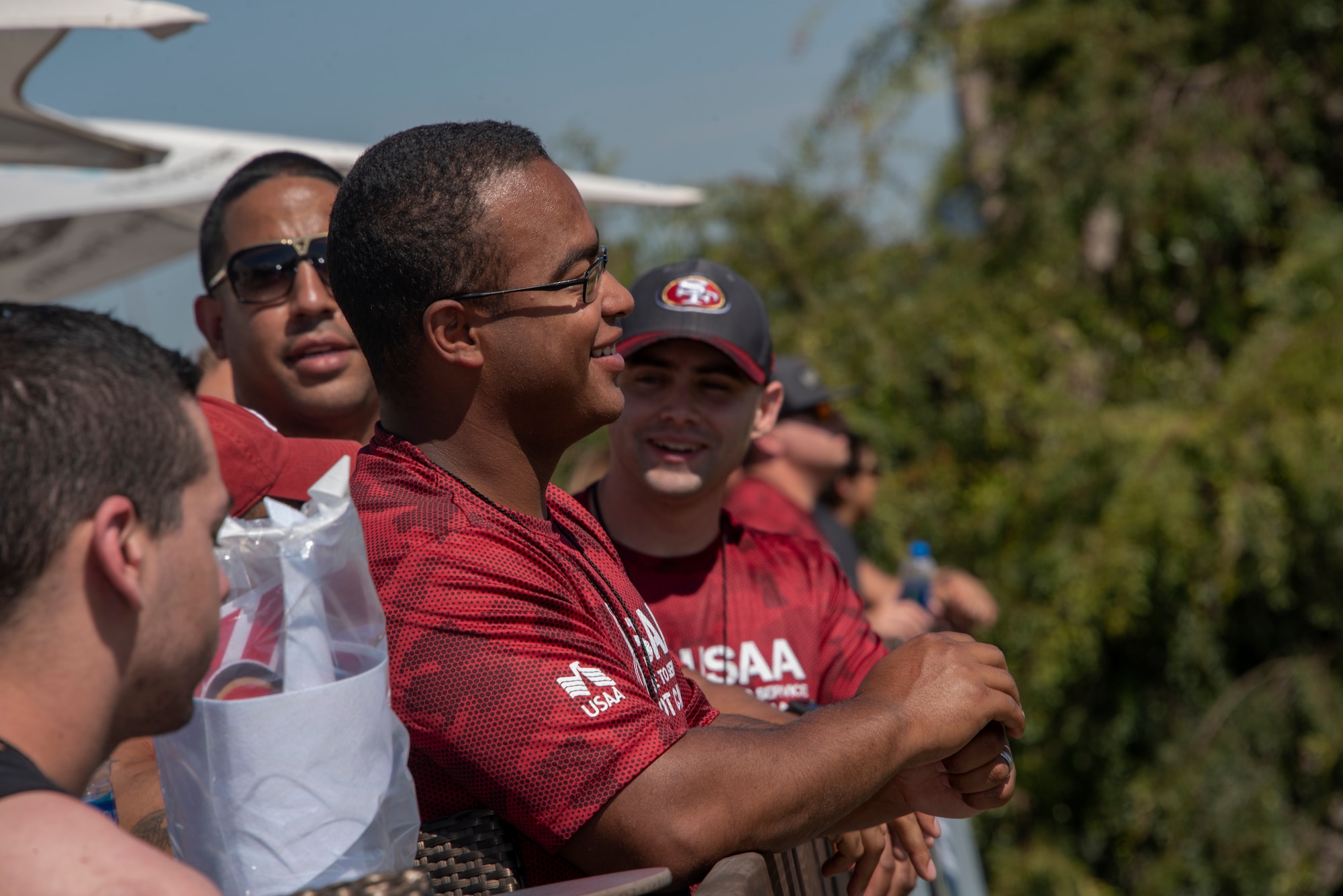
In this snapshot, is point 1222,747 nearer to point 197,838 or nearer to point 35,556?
point 197,838

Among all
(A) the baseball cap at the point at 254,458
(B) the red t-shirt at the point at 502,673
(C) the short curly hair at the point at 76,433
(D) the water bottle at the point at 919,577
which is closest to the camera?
(C) the short curly hair at the point at 76,433

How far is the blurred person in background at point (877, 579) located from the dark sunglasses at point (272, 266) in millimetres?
2198

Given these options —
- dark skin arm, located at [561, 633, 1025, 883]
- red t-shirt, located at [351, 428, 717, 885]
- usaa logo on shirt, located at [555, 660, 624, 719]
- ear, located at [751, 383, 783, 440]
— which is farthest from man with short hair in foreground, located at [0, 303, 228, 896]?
ear, located at [751, 383, 783, 440]

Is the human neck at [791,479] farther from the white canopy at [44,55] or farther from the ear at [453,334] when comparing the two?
the ear at [453,334]

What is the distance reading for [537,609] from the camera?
5.72 ft

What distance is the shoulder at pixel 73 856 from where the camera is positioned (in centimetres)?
112

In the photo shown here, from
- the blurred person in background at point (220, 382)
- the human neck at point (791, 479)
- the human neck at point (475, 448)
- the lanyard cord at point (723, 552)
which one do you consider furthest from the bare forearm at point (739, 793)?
the human neck at point (791, 479)

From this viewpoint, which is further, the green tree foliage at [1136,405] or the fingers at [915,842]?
the green tree foliage at [1136,405]

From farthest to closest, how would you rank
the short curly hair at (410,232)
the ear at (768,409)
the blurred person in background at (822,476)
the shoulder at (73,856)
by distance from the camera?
1. the blurred person in background at (822,476)
2. the ear at (768,409)
3. the short curly hair at (410,232)
4. the shoulder at (73,856)

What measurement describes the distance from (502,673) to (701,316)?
169 cm

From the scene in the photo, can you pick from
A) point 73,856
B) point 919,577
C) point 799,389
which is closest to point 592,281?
point 73,856

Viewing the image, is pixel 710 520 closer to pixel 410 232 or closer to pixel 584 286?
pixel 584 286

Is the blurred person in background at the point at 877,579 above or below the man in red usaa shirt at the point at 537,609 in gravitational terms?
below

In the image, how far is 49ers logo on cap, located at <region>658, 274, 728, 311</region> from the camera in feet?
10.6
